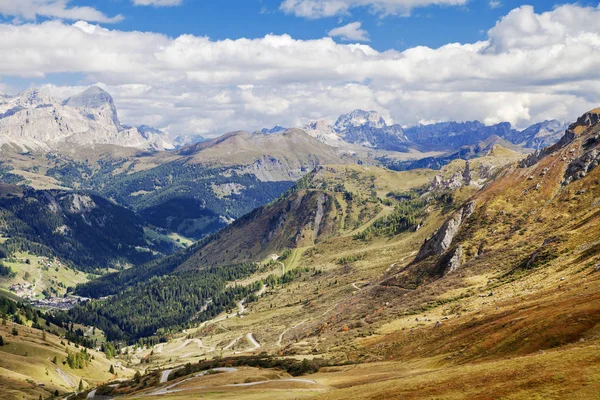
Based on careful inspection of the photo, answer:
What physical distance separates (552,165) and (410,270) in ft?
237

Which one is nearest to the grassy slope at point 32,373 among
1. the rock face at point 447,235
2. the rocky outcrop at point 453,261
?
the rocky outcrop at point 453,261

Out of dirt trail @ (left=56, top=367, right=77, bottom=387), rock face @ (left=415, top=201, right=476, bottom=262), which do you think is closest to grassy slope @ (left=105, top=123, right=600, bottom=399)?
rock face @ (left=415, top=201, right=476, bottom=262)

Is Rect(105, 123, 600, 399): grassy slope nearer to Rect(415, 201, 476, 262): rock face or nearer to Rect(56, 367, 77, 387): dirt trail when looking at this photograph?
Rect(415, 201, 476, 262): rock face

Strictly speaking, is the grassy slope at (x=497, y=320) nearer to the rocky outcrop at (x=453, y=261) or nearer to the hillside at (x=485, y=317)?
the hillside at (x=485, y=317)

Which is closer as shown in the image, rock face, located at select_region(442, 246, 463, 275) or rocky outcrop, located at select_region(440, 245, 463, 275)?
rock face, located at select_region(442, 246, 463, 275)

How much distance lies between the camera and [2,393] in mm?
124125

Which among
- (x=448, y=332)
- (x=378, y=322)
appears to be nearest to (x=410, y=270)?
(x=378, y=322)

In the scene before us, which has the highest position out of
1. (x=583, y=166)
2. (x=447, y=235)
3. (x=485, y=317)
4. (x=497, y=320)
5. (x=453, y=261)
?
(x=583, y=166)

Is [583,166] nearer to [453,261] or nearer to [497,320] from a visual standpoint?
[453,261]

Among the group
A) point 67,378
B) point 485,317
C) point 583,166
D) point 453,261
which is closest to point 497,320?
point 485,317

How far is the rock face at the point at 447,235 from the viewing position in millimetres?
179625

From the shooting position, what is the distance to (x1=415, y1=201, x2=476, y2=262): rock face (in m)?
180

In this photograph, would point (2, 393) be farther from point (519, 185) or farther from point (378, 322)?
point (519, 185)

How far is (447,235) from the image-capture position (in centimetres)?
18025
